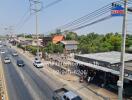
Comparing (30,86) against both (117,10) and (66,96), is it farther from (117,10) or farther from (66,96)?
(117,10)

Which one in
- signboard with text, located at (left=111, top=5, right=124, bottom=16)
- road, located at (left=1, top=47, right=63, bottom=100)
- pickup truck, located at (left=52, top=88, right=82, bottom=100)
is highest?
signboard with text, located at (left=111, top=5, right=124, bottom=16)

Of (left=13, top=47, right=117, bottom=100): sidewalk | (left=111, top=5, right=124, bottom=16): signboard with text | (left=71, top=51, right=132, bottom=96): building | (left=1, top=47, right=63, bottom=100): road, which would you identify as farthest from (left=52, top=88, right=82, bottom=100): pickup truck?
(left=111, top=5, right=124, bottom=16): signboard with text

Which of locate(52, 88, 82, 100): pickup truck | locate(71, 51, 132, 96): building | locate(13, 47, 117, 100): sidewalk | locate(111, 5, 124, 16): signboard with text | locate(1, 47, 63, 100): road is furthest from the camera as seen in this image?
locate(1, 47, 63, 100): road

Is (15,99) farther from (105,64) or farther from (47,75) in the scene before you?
(47,75)

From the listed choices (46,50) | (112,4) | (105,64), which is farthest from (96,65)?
(46,50)

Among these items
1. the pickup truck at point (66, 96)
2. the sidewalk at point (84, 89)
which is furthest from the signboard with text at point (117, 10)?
the sidewalk at point (84, 89)

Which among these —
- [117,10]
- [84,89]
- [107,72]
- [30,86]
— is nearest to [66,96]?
[84,89]

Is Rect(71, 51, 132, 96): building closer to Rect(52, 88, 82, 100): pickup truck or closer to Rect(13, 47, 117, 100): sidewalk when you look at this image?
Rect(13, 47, 117, 100): sidewalk

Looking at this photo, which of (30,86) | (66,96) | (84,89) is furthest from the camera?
(30,86)

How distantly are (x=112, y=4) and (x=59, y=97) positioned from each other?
12.4 meters

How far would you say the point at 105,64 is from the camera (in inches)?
1318

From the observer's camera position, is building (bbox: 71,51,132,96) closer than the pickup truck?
No

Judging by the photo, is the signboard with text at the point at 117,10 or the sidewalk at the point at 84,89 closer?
the signboard with text at the point at 117,10

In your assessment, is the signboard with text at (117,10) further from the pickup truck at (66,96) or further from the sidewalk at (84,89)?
the sidewalk at (84,89)
